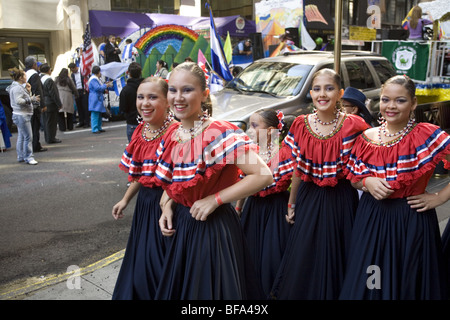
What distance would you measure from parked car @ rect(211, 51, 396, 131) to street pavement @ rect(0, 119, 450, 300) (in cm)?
315

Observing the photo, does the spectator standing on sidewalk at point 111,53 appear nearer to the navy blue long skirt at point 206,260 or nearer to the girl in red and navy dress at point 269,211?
the girl in red and navy dress at point 269,211

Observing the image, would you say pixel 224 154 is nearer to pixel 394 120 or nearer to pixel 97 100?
pixel 394 120

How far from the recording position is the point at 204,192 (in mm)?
2506

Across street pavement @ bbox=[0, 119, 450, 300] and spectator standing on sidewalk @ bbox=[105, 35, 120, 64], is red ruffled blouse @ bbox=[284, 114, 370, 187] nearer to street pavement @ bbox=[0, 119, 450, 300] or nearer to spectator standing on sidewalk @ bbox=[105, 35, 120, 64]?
street pavement @ bbox=[0, 119, 450, 300]

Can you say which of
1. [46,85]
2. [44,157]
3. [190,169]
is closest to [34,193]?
[44,157]

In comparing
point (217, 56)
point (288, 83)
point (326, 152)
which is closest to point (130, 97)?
point (217, 56)

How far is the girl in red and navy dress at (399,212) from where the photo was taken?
2826 millimetres

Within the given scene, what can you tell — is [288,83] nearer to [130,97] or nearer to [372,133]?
[130,97]

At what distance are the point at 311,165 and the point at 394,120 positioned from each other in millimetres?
678

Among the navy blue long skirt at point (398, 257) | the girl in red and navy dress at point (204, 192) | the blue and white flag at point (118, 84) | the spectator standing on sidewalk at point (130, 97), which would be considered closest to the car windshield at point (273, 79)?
the spectator standing on sidewalk at point (130, 97)

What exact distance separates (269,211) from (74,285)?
1.87m

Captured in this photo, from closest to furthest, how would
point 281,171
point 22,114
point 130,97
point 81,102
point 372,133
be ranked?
point 372,133, point 281,171, point 130,97, point 22,114, point 81,102

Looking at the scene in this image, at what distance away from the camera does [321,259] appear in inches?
128
